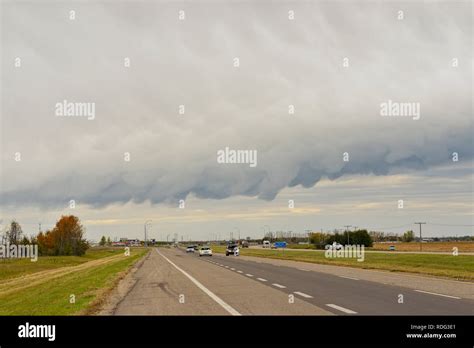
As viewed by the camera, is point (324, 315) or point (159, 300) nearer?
point (324, 315)

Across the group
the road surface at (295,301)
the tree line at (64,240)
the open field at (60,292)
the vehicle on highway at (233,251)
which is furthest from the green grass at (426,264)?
the tree line at (64,240)

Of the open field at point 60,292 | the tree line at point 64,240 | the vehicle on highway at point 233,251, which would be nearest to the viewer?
the open field at point 60,292

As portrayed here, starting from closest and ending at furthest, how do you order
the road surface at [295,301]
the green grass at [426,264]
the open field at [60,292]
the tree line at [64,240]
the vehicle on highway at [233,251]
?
the road surface at [295,301], the open field at [60,292], the green grass at [426,264], the vehicle on highway at [233,251], the tree line at [64,240]

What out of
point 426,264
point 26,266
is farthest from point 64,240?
point 426,264

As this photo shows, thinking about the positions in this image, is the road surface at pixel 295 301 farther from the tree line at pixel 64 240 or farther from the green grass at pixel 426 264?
the tree line at pixel 64 240

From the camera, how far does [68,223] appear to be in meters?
148

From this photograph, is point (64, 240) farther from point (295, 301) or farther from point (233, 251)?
point (295, 301)

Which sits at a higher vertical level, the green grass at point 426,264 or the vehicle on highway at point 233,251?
the green grass at point 426,264

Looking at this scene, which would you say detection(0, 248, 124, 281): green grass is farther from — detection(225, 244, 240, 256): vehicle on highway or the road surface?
the road surface

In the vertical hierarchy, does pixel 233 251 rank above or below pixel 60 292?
below
